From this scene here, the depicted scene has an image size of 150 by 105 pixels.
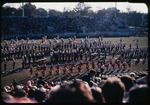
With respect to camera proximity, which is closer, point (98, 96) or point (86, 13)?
point (98, 96)

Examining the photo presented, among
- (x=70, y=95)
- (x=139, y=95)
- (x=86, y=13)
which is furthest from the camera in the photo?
(x=86, y=13)

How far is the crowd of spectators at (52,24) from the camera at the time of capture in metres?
29.8

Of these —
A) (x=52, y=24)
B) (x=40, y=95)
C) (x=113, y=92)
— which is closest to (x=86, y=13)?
(x=52, y=24)

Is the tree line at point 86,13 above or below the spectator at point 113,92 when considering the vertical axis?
above

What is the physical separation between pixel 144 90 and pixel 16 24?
3119 cm

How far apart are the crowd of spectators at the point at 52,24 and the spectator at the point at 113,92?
2837cm

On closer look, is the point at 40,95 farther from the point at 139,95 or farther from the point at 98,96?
the point at 139,95

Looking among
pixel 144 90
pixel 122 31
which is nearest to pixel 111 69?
pixel 144 90

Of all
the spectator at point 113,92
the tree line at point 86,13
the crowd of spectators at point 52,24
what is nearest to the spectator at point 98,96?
the spectator at point 113,92

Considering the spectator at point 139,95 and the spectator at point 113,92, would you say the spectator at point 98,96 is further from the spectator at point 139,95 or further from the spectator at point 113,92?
the spectator at point 139,95

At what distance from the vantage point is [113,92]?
2055mm

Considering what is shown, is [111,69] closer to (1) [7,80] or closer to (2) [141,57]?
(2) [141,57]

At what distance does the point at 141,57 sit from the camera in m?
17.2

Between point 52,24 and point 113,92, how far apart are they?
109 feet
